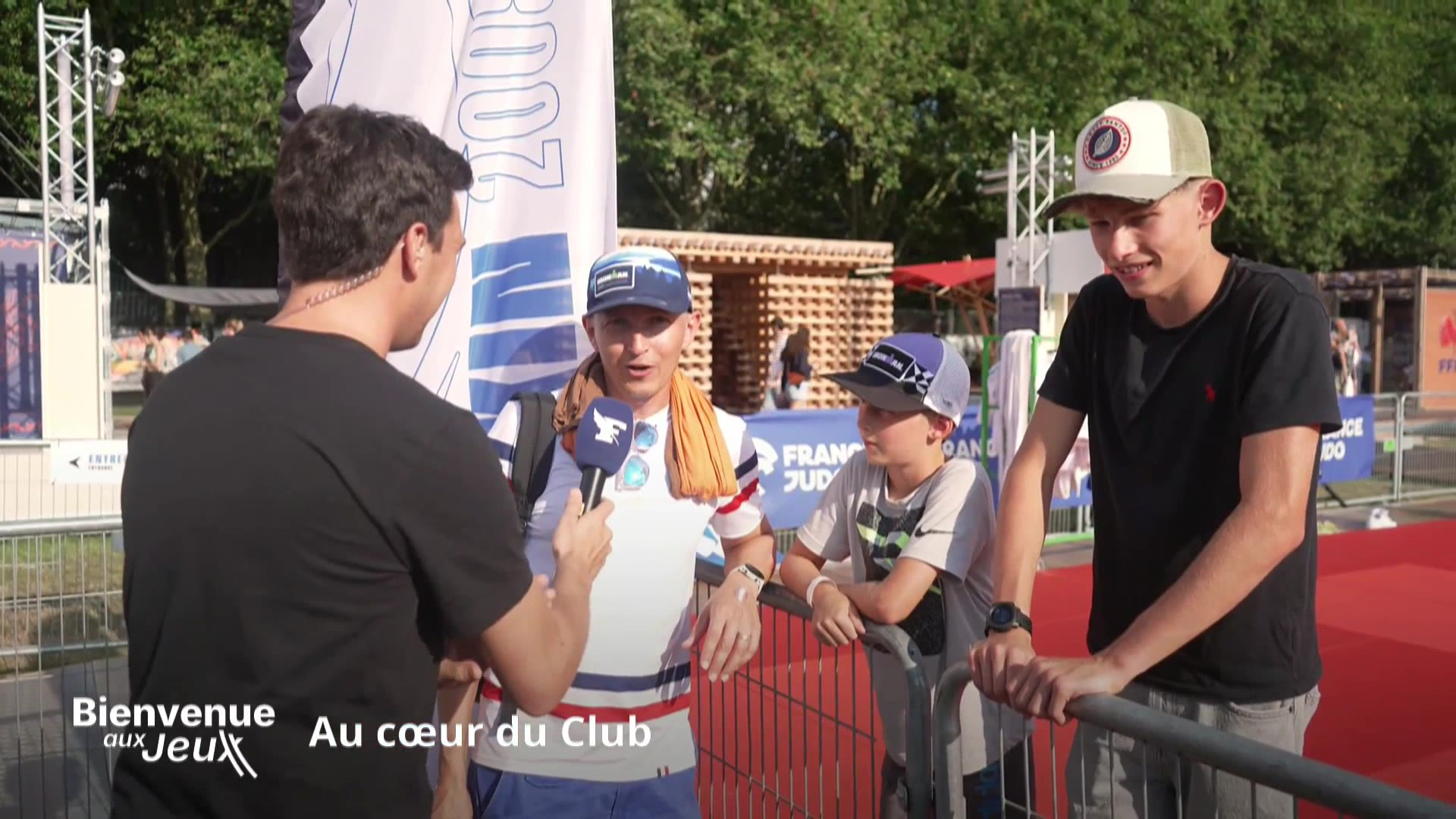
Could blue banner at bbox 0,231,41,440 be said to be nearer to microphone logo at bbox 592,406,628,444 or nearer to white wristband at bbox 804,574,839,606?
white wristband at bbox 804,574,839,606

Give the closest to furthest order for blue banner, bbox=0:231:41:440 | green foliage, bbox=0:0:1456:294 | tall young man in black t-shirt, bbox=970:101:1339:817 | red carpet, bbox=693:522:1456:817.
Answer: tall young man in black t-shirt, bbox=970:101:1339:817, red carpet, bbox=693:522:1456:817, blue banner, bbox=0:231:41:440, green foliage, bbox=0:0:1456:294

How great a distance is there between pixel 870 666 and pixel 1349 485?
41.0 ft

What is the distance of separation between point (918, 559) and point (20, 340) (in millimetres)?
Result: 14225

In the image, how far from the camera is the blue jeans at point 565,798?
249 centimetres

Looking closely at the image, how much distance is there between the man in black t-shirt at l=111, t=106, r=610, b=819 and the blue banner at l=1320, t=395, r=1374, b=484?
12.1m

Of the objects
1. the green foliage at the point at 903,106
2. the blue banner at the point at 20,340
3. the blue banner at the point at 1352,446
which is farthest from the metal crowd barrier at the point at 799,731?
the green foliage at the point at 903,106

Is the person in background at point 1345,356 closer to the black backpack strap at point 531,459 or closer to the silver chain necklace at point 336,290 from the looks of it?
the black backpack strap at point 531,459

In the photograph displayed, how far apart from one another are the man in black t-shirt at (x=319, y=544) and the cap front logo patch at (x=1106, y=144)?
127 centimetres

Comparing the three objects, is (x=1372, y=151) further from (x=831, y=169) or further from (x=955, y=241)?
(x=831, y=169)

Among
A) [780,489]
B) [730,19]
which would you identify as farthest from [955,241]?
[780,489]

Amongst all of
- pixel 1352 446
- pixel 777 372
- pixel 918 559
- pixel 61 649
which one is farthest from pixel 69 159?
pixel 1352 446

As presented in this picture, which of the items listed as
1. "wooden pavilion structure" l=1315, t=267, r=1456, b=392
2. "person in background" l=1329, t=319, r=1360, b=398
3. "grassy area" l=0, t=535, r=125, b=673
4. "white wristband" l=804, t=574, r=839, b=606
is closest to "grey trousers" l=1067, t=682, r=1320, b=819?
"white wristband" l=804, t=574, r=839, b=606

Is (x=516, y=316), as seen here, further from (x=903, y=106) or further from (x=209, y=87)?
(x=903, y=106)

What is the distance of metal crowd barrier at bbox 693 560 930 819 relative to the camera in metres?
2.48
